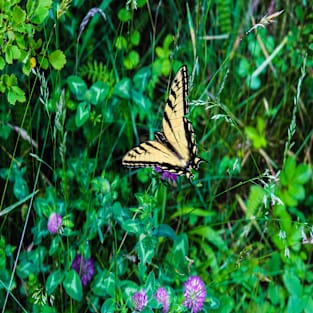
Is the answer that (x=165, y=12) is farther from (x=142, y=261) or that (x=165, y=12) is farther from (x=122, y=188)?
(x=142, y=261)

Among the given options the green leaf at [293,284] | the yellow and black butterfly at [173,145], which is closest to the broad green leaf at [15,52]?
the yellow and black butterfly at [173,145]

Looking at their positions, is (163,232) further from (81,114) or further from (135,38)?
(135,38)

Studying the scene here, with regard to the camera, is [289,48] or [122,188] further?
[289,48]

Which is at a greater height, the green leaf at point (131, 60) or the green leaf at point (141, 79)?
the green leaf at point (131, 60)

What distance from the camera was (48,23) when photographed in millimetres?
1813

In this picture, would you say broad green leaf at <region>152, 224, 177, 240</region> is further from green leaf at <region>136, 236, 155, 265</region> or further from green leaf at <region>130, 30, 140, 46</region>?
green leaf at <region>130, 30, 140, 46</region>

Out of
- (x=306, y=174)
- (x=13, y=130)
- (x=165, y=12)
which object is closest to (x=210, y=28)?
(x=165, y=12)

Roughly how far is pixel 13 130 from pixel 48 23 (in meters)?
0.31

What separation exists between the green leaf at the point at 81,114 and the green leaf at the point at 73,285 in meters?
0.42

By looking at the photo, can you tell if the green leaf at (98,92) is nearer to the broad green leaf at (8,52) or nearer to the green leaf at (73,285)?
the broad green leaf at (8,52)

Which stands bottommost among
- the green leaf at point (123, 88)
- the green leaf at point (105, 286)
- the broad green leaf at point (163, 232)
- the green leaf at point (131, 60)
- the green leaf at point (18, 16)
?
the green leaf at point (105, 286)

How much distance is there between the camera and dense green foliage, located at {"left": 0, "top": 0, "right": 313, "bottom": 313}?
166 centimetres

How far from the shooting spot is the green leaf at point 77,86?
193 cm

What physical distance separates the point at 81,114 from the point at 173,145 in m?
0.36
